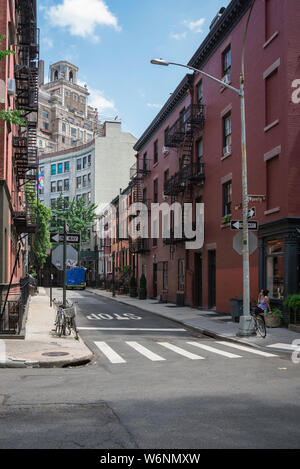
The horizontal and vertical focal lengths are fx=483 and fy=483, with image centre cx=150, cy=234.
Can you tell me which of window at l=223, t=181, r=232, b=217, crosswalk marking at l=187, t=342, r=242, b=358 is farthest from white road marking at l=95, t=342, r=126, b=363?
window at l=223, t=181, r=232, b=217

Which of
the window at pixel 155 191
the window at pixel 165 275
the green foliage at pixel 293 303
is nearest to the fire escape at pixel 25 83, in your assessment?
the window at pixel 165 275

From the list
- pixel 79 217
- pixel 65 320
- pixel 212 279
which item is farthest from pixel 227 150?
pixel 79 217

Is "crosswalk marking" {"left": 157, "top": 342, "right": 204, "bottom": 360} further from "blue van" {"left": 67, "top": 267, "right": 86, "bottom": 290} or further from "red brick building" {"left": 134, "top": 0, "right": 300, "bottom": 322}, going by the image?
"blue van" {"left": 67, "top": 267, "right": 86, "bottom": 290}

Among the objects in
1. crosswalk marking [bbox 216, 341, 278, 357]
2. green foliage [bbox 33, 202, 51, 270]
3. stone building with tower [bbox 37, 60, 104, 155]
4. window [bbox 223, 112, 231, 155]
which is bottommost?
crosswalk marking [bbox 216, 341, 278, 357]

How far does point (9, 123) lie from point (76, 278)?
43.2m

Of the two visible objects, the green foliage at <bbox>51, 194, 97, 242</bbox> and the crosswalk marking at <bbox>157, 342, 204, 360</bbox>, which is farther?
the green foliage at <bbox>51, 194, 97, 242</bbox>

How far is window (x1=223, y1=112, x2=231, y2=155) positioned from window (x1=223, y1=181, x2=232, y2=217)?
1685 mm

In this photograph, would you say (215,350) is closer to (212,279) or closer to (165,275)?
(212,279)

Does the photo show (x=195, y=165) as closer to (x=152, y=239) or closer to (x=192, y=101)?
(x=192, y=101)

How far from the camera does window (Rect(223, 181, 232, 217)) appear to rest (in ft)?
81.3

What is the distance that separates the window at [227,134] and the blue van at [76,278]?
37.9 meters

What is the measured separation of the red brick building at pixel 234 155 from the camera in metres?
18.6

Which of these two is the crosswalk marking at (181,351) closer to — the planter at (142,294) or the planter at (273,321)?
the planter at (273,321)
